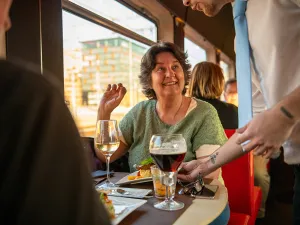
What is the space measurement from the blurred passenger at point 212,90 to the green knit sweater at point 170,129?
1.13 metres

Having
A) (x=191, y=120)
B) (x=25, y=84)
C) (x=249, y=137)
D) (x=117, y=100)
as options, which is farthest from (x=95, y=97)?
(x=25, y=84)

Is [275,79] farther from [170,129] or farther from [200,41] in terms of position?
[200,41]

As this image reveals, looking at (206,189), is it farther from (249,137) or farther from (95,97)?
(95,97)

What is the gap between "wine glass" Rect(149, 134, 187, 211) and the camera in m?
1.00

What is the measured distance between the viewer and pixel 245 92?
1.17 metres

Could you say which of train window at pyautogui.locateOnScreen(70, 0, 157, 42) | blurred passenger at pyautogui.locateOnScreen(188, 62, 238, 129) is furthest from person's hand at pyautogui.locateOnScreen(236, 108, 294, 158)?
blurred passenger at pyautogui.locateOnScreen(188, 62, 238, 129)

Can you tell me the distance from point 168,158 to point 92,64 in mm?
1754

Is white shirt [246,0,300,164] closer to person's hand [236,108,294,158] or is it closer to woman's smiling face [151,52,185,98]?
person's hand [236,108,294,158]

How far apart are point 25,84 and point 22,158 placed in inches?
3.0

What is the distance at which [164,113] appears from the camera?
1.97 m

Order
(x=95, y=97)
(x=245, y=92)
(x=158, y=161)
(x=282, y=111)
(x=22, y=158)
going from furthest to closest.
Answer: (x=95, y=97) < (x=245, y=92) < (x=158, y=161) < (x=282, y=111) < (x=22, y=158)

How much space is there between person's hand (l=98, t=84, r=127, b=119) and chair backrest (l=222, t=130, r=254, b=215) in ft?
3.03

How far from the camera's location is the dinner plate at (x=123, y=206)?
889 mm

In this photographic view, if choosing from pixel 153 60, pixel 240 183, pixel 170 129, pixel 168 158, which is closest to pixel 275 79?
pixel 168 158
